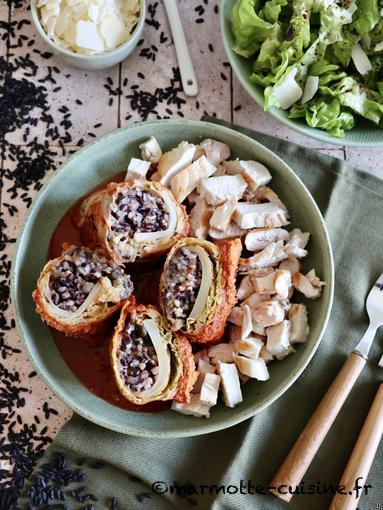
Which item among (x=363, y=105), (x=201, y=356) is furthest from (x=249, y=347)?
(x=363, y=105)

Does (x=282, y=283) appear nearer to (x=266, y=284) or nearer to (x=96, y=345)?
(x=266, y=284)

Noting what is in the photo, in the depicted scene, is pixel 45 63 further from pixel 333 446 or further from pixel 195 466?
pixel 333 446

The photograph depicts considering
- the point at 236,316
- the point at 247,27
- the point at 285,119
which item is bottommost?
the point at 236,316

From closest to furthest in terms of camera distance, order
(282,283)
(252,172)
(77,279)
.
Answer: (77,279) < (282,283) < (252,172)

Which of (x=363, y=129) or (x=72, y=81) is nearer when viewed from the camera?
(x=363, y=129)

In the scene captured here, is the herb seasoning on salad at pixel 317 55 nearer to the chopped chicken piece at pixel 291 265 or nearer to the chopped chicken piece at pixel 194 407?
the chopped chicken piece at pixel 291 265

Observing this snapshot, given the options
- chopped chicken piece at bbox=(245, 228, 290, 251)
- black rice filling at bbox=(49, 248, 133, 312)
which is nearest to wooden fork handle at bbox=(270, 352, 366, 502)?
chopped chicken piece at bbox=(245, 228, 290, 251)

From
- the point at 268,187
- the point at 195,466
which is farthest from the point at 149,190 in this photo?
the point at 195,466
